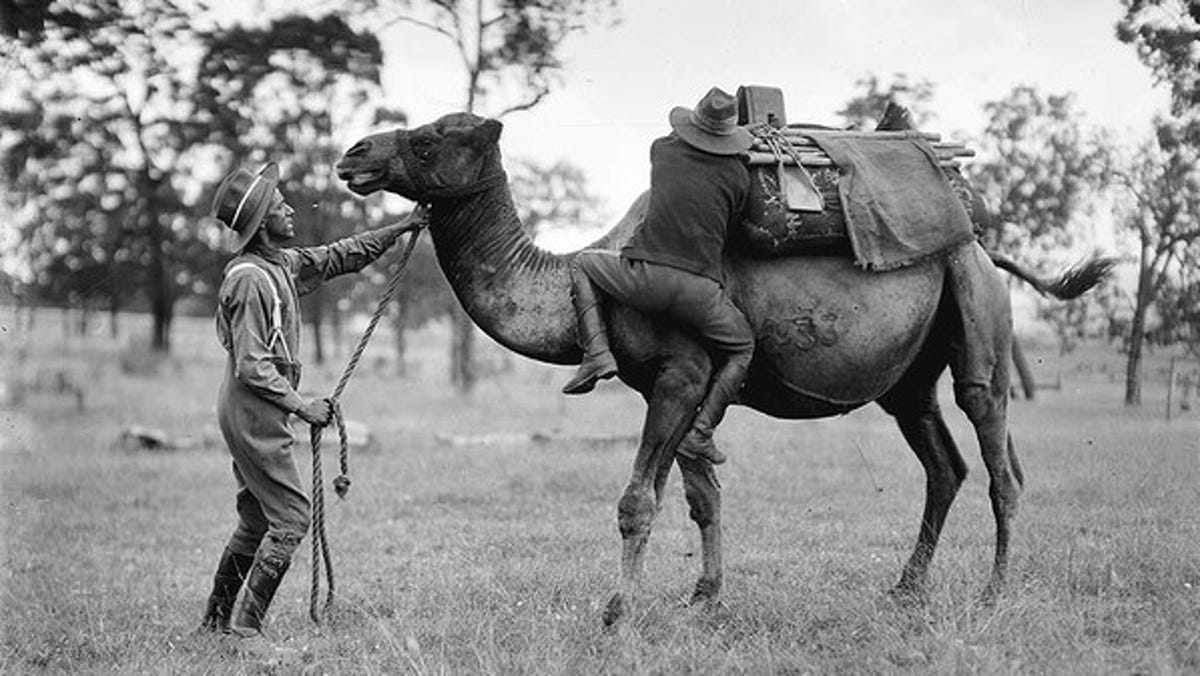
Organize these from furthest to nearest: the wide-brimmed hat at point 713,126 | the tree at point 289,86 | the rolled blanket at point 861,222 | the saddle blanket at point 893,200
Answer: the tree at point 289,86 < the saddle blanket at point 893,200 < the rolled blanket at point 861,222 < the wide-brimmed hat at point 713,126

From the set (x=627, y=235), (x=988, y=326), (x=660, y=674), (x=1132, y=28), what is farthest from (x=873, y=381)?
(x=1132, y=28)

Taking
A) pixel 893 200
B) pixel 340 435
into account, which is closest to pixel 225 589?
pixel 340 435

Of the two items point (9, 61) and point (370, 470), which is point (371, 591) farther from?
point (370, 470)

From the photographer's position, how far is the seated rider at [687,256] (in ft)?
17.2

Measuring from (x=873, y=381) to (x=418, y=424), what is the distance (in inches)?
544

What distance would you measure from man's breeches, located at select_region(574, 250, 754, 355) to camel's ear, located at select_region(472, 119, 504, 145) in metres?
A: 0.74

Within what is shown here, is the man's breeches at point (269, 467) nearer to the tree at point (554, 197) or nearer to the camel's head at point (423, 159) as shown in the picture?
the camel's head at point (423, 159)

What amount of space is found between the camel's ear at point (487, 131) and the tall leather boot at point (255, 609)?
2.24 metres

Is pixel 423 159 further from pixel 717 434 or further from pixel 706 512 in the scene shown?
pixel 717 434

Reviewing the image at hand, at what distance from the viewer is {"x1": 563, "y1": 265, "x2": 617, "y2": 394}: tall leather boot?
5.10 meters

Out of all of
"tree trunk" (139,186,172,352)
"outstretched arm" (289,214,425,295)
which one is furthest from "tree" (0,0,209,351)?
"outstretched arm" (289,214,425,295)

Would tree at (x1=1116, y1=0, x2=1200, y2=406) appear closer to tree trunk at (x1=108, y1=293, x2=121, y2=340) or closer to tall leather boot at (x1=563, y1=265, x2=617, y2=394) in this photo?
tall leather boot at (x1=563, y1=265, x2=617, y2=394)

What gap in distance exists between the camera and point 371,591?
7.05 metres

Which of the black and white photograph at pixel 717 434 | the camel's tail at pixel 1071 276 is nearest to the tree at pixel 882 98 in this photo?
the black and white photograph at pixel 717 434
